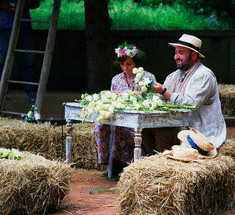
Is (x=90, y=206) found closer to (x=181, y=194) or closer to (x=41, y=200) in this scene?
(x=41, y=200)

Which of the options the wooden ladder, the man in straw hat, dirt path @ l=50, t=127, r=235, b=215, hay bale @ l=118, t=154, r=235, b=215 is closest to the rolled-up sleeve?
the man in straw hat

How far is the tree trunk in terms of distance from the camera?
353 inches

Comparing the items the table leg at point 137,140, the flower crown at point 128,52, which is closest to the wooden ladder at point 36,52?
the flower crown at point 128,52

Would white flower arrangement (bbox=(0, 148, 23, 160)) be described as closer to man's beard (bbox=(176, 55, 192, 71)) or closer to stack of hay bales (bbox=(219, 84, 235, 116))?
man's beard (bbox=(176, 55, 192, 71))

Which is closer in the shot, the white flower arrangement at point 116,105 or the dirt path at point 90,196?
the dirt path at point 90,196

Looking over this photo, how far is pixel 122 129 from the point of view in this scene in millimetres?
6719

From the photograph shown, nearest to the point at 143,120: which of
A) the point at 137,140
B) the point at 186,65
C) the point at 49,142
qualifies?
the point at 137,140

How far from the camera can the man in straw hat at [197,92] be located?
5.94 m

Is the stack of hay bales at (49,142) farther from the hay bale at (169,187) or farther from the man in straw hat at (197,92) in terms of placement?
the hay bale at (169,187)

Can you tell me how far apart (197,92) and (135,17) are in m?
8.03

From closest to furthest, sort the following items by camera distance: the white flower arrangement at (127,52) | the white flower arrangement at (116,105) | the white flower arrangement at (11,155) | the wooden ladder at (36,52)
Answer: the white flower arrangement at (11,155)
the white flower arrangement at (116,105)
the white flower arrangement at (127,52)
the wooden ladder at (36,52)

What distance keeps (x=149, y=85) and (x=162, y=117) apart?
398 mm

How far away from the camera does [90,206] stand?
17.8ft

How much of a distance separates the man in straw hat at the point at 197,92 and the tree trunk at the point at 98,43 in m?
2.94
